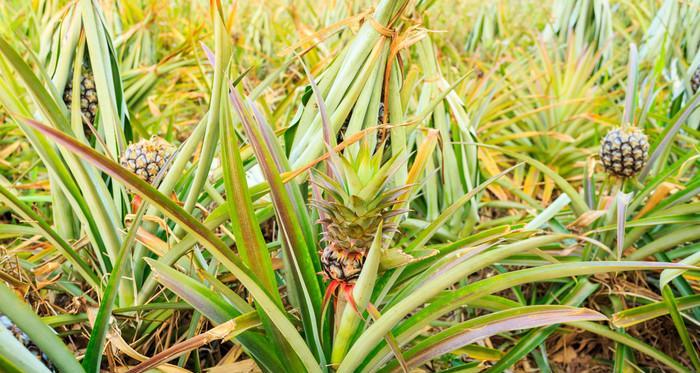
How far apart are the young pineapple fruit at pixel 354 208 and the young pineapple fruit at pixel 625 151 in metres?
0.74

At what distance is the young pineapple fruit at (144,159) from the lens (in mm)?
933

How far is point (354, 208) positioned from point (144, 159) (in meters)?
0.44

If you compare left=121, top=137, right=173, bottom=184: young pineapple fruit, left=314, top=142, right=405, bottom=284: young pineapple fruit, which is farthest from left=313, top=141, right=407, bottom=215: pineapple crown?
left=121, top=137, right=173, bottom=184: young pineapple fruit

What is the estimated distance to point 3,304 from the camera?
0.62 meters

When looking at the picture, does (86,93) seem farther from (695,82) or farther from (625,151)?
(695,82)

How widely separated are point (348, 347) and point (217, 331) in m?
0.21

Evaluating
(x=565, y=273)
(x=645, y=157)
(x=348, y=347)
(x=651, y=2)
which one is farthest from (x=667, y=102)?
(x=348, y=347)

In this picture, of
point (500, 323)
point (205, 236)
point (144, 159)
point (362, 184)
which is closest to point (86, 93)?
point (144, 159)

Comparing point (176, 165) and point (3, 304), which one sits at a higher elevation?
point (176, 165)

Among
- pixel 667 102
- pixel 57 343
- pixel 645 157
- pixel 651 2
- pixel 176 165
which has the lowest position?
pixel 57 343

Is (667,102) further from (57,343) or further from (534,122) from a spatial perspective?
(57,343)

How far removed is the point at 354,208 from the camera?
2.28 feet

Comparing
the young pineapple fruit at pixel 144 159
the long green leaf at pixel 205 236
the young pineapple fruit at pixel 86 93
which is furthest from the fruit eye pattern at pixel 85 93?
the long green leaf at pixel 205 236

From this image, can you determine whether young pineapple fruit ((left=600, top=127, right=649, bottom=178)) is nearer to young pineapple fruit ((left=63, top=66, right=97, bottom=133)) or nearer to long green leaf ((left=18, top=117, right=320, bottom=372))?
long green leaf ((left=18, top=117, right=320, bottom=372))
